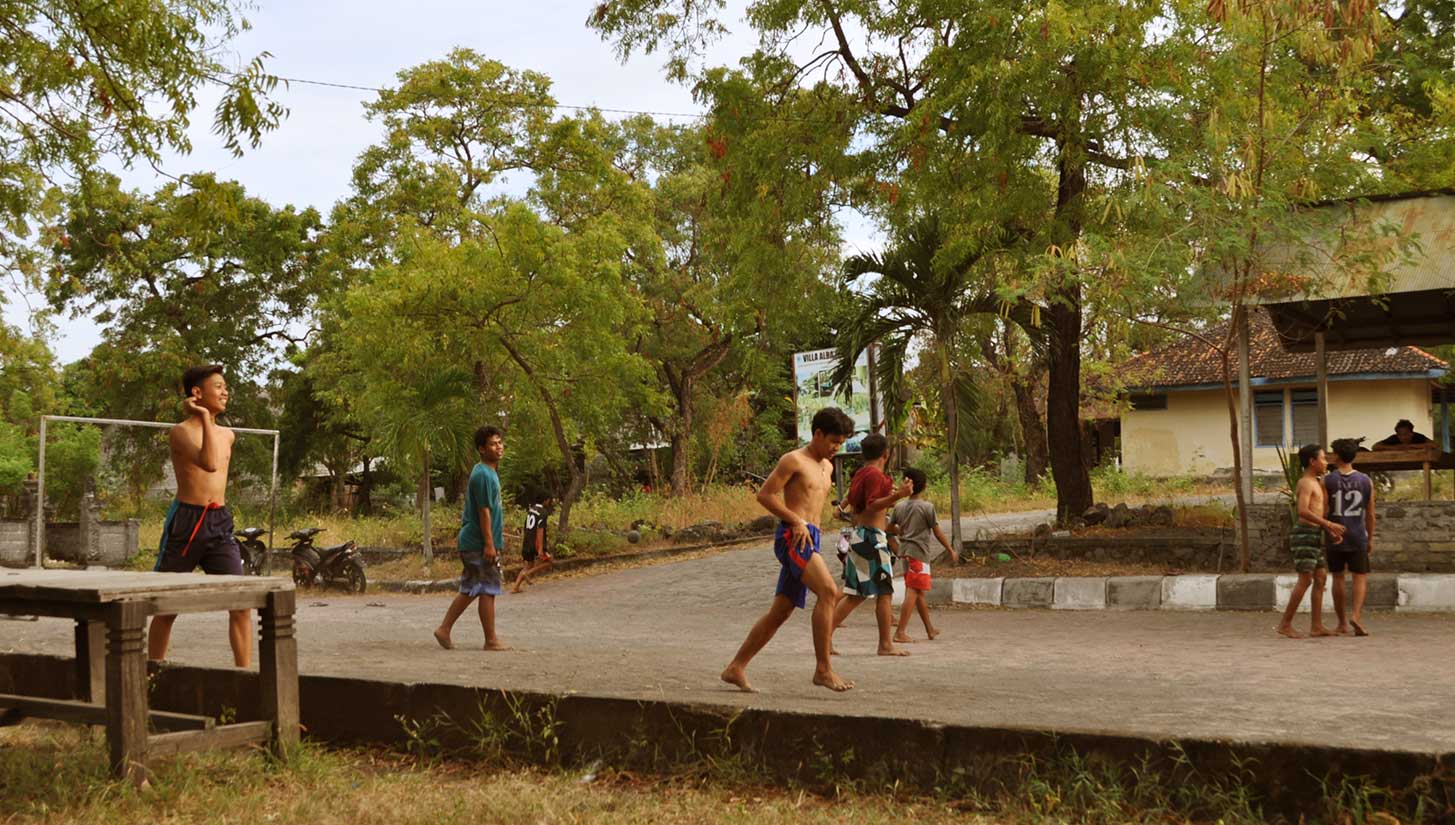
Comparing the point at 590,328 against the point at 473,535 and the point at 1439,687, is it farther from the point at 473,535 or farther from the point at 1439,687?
the point at 1439,687

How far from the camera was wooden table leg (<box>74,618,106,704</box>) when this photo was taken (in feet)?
22.6

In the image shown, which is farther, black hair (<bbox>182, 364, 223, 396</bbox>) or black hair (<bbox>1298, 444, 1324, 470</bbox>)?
black hair (<bbox>1298, 444, 1324, 470</bbox>)

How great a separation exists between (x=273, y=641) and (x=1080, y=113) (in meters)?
10.6

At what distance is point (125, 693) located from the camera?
5.27 meters

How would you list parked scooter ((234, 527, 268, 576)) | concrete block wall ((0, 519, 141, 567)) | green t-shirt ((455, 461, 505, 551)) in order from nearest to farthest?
green t-shirt ((455, 461, 505, 551)) < parked scooter ((234, 527, 268, 576)) < concrete block wall ((0, 519, 141, 567))

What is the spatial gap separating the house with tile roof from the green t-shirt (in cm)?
2669

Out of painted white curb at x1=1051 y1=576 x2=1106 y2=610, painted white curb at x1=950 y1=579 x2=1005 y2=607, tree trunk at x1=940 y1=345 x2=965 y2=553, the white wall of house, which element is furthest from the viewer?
the white wall of house

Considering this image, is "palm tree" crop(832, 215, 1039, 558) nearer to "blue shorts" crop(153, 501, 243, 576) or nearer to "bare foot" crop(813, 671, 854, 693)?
"bare foot" crop(813, 671, 854, 693)

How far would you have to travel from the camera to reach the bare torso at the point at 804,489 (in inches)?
280

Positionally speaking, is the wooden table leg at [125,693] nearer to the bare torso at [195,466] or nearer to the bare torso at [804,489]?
the bare torso at [195,466]

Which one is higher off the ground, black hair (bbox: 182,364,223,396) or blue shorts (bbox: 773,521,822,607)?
black hair (bbox: 182,364,223,396)

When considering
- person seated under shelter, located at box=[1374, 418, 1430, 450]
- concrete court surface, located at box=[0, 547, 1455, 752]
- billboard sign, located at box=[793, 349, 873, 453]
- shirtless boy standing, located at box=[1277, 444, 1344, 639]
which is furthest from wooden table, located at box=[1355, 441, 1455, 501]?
billboard sign, located at box=[793, 349, 873, 453]

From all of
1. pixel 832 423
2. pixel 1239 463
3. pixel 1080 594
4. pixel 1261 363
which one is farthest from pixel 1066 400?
pixel 1261 363

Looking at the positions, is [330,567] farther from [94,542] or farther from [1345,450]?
[1345,450]
